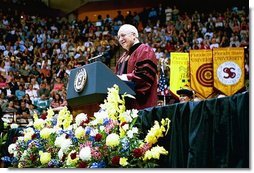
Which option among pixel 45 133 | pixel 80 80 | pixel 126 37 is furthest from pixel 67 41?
pixel 45 133

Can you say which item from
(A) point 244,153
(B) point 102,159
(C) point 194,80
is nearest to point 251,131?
(A) point 244,153

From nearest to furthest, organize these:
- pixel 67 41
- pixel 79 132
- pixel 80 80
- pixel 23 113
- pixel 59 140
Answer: pixel 79 132
pixel 59 140
pixel 80 80
pixel 23 113
pixel 67 41

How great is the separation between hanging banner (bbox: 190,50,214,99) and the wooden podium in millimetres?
7297

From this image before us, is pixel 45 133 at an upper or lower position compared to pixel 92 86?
lower

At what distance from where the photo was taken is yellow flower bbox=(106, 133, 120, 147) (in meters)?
3.47

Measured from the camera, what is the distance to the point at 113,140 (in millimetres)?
3469

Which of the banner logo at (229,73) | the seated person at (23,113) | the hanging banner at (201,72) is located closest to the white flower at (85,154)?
the hanging banner at (201,72)

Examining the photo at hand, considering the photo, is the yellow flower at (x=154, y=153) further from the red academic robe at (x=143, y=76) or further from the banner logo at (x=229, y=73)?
the banner logo at (x=229, y=73)

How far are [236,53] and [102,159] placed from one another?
8.79 meters

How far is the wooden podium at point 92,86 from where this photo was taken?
4.16 meters

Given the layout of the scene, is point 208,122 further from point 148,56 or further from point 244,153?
A: point 148,56

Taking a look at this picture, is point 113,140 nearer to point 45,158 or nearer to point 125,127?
point 125,127

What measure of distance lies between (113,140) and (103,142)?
0.18 meters

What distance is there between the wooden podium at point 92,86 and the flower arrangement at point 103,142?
12 cm
